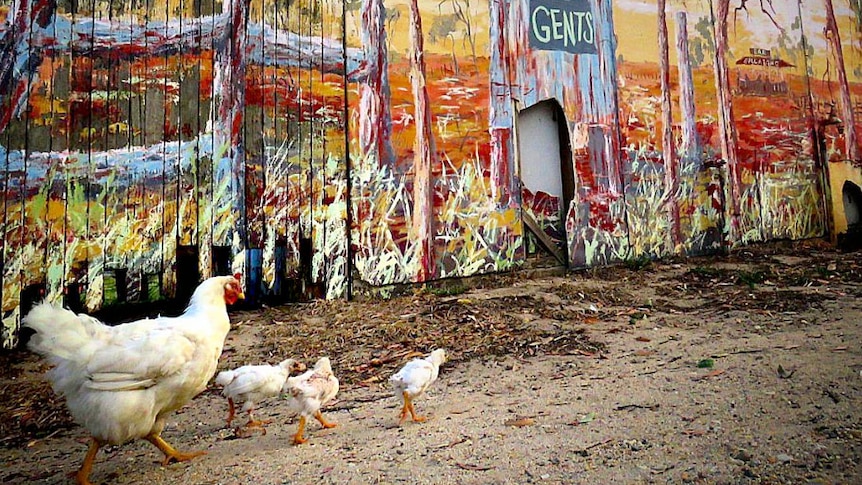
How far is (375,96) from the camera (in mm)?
6004

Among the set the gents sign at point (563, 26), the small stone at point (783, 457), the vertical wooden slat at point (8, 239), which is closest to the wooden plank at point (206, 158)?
the vertical wooden slat at point (8, 239)

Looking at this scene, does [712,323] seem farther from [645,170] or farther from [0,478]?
[0,478]

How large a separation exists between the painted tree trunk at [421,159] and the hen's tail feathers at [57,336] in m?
4.04

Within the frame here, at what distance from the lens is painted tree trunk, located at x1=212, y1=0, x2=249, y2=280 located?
209 inches

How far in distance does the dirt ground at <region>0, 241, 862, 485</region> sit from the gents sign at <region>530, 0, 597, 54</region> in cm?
352

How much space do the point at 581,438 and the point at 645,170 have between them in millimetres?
6064

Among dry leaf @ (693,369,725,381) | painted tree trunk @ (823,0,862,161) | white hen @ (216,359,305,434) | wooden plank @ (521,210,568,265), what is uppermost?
painted tree trunk @ (823,0,862,161)

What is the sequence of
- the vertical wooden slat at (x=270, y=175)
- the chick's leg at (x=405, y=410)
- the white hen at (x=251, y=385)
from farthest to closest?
the vertical wooden slat at (x=270, y=175) < the white hen at (x=251, y=385) < the chick's leg at (x=405, y=410)

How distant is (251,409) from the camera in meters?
2.96

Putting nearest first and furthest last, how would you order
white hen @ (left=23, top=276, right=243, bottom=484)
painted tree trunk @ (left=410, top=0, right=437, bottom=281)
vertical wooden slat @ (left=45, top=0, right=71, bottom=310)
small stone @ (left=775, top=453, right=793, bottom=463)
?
small stone @ (left=775, top=453, right=793, bottom=463), white hen @ (left=23, top=276, right=243, bottom=484), vertical wooden slat @ (left=45, top=0, right=71, bottom=310), painted tree trunk @ (left=410, top=0, right=437, bottom=281)

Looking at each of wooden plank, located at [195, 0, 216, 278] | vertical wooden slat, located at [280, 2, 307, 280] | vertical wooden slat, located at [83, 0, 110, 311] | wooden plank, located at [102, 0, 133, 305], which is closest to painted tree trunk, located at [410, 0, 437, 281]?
vertical wooden slat, located at [280, 2, 307, 280]

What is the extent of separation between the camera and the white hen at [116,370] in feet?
7.20

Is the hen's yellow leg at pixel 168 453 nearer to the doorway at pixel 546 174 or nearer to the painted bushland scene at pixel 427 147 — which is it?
the painted bushland scene at pixel 427 147

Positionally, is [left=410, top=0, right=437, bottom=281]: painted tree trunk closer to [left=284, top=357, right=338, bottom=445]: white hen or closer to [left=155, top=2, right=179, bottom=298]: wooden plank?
[left=155, top=2, right=179, bottom=298]: wooden plank
